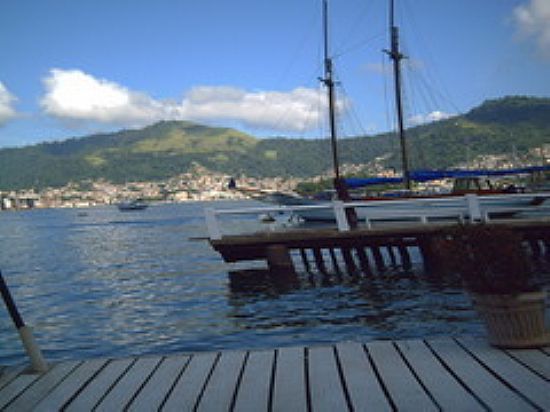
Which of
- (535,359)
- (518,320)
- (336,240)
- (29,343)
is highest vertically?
(29,343)

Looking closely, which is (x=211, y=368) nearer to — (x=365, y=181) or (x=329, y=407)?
(x=329, y=407)

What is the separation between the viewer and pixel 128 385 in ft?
18.8

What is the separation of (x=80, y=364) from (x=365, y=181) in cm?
3315

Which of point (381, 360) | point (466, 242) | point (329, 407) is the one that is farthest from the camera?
point (466, 242)

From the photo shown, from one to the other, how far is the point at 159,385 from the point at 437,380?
2656mm

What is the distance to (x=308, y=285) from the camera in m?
19.8

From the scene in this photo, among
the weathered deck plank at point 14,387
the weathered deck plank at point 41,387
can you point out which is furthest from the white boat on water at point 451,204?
the weathered deck plank at point 14,387

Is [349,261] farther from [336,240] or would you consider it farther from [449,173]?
[449,173]

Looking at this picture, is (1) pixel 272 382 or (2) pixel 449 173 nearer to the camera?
(1) pixel 272 382

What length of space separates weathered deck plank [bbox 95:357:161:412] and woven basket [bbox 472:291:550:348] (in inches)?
149

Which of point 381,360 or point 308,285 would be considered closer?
point 381,360

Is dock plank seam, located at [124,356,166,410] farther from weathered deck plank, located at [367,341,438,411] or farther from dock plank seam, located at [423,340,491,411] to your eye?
dock plank seam, located at [423,340,491,411]

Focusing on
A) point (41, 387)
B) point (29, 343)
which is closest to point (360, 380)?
point (41, 387)

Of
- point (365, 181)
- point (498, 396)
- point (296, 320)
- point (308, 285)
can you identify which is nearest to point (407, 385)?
point (498, 396)
